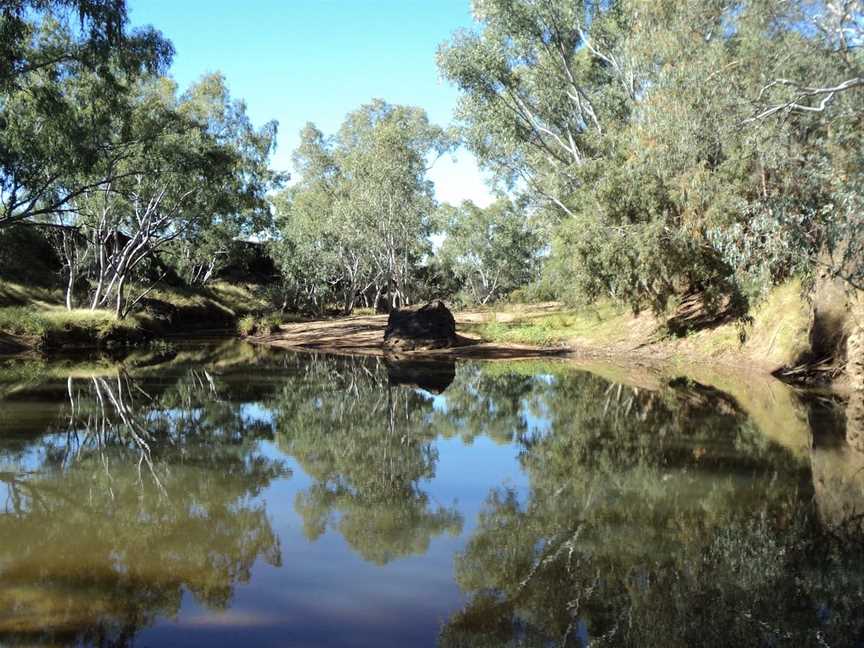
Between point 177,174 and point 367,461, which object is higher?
point 177,174

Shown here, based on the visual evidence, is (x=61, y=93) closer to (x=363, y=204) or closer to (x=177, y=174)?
(x=177, y=174)

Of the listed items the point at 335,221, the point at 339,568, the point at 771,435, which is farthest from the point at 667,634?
the point at 335,221

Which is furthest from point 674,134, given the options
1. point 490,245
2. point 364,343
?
point 490,245

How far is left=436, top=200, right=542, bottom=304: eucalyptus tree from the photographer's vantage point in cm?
4944

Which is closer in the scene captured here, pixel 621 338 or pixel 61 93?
pixel 61 93

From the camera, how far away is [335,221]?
43250 millimetres

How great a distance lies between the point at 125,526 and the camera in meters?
5.94

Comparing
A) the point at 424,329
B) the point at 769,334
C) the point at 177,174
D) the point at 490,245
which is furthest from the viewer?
the point at 490,245

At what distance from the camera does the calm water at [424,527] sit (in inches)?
A: 170

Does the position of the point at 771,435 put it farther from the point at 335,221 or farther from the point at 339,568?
the point at 335,221

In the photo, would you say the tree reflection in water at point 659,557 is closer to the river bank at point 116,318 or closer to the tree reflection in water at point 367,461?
the tree reflection in water at point 367,461

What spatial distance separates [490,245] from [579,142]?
24316mm

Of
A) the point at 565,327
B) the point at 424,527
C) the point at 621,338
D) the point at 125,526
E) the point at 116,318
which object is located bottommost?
the point at 424,527

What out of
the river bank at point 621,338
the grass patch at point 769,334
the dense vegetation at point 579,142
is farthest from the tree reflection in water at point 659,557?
the grass patch at point 769,334
